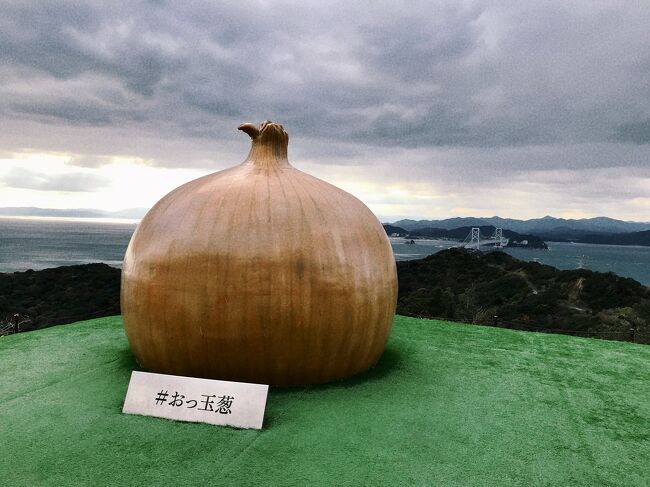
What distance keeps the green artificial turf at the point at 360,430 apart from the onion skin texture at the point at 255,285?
0.65 meters

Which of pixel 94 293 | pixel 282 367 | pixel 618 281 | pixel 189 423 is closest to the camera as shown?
pixel 189 423

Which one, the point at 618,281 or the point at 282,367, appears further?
the point at 618,281

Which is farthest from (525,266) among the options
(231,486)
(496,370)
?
(231,486)

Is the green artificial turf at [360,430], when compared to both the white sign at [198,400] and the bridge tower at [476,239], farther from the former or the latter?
the bridge tower at [476,239]

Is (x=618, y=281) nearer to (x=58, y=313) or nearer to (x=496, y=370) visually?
A: (x=496, y=370)

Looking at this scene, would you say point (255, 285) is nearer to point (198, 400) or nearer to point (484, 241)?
point (198, 400)

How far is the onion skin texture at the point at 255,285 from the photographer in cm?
630

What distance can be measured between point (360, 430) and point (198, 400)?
1994 mm

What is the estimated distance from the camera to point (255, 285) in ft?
→ 20.5

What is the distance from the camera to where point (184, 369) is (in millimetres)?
6711

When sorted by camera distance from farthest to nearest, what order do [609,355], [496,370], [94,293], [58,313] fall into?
[94,293] < [58,313] < [609,355] < [496,370]

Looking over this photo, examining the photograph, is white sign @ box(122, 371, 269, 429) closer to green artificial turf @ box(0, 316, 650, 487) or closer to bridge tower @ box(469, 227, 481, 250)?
green artificial turf @ box(0, 316, 650, 487)

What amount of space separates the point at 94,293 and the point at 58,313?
9.99 feet

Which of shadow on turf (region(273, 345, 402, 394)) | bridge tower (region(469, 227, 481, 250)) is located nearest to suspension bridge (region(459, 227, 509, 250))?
bridge tower (region(469, 227, 481, 250))
